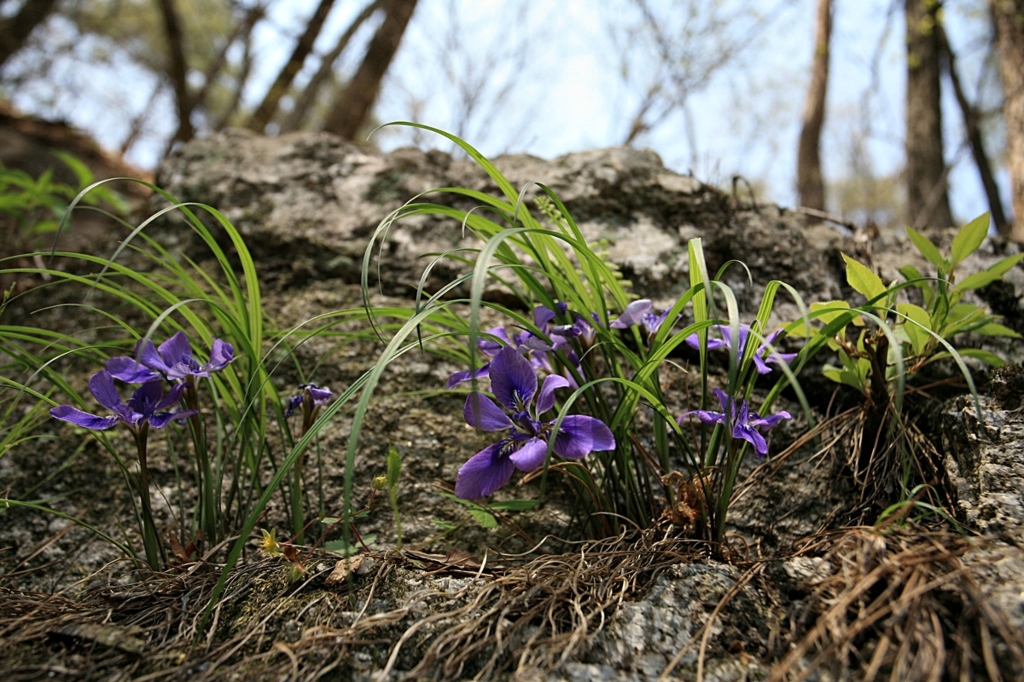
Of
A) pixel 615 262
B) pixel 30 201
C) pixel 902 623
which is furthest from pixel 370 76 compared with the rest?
pixel 902 623

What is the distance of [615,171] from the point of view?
6.93ft

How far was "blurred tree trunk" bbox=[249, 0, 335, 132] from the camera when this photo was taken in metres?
5.55

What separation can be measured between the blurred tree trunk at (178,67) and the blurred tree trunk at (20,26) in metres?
1.01

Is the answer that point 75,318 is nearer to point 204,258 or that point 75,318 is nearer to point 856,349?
point 204,258

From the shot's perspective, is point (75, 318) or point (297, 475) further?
point (75, 318)

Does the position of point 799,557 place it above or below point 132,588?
above

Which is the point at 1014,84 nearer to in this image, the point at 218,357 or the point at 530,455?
the point at 530,455

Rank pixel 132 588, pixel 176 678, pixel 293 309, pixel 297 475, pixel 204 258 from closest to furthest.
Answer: pixel 176 678 → pixel 132 588 → pixel 297 475 → pixel 293 309 → pixel 204 258

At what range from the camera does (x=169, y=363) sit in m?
1.14

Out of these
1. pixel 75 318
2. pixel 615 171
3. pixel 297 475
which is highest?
pixel 615 171

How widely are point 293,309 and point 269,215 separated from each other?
0.46 meters

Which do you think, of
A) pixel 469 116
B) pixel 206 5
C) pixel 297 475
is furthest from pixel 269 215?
pixel 206 5

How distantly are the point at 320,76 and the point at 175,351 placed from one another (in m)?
6.18

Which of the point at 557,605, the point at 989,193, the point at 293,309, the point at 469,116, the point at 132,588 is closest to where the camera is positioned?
the point at 557,605
